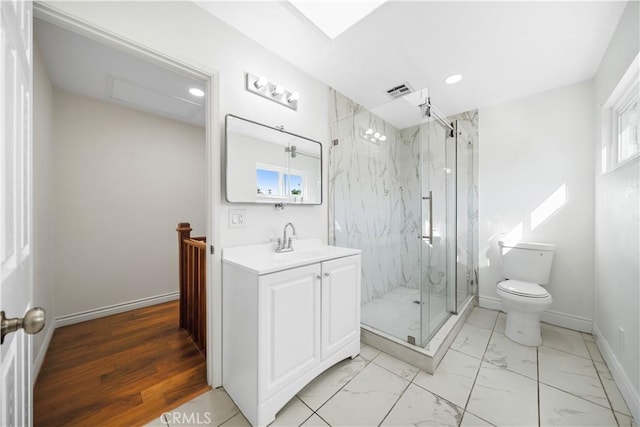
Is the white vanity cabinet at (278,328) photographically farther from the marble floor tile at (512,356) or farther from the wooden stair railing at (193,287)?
the marble floor tile at (512,356)

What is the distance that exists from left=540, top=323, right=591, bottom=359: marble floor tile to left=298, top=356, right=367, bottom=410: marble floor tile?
167 centimetres

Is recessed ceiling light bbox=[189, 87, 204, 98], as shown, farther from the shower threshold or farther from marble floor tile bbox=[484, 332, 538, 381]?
marble floor tile bbox=[484, 332, 538, 381]

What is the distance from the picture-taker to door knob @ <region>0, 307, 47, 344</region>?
1.51 feet

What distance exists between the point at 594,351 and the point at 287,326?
248 cm

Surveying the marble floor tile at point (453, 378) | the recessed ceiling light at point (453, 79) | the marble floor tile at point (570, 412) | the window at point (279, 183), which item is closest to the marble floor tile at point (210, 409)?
the marble floor tile at point (453, 378)

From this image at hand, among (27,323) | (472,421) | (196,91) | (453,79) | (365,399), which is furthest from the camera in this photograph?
(196,91)

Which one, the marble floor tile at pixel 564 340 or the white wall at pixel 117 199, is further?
the white wall at pixel 117 199

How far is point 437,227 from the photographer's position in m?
2.29

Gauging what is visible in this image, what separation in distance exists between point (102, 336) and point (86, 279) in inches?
27.1

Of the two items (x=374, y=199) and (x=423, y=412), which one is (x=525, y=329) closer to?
(x=423, y=412)

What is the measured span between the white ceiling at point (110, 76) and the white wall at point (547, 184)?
3151 mm

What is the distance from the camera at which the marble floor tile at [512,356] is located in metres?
1.72

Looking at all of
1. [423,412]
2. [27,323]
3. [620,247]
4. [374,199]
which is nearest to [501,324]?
[620,247]

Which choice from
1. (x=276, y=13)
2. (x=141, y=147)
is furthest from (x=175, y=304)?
(x=276, y=13)
